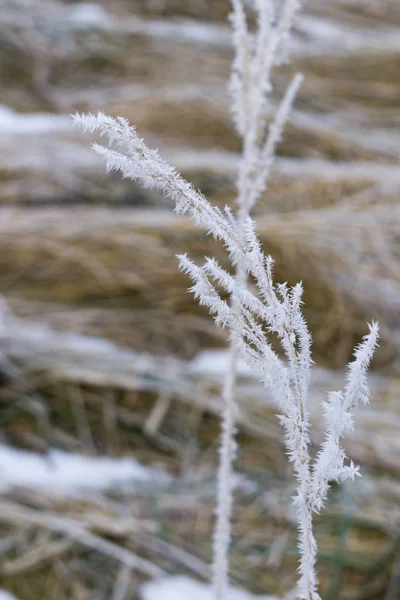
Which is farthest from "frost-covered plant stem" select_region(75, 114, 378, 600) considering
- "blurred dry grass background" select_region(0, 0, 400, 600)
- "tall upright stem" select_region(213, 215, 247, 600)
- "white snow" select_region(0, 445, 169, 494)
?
"white snow" select_region(0, 445, 169, 494)

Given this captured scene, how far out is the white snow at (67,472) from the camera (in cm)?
85

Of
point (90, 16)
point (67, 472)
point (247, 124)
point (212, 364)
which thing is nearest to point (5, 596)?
point (67, 472)

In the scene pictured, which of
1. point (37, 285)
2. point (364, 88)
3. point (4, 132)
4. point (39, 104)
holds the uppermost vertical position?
point (364, 88)

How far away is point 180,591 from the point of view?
30.5 inches

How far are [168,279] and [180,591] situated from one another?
497 mm

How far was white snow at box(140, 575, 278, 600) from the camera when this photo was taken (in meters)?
0.77

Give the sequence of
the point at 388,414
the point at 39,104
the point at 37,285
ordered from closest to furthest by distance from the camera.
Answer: the point at 388,414 → the point at 37,285 → the point at 39,104

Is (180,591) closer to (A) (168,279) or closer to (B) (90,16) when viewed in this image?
(A) (168,279)

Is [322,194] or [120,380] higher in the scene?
[322,194]

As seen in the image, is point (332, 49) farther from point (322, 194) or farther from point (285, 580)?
point (285, 580)

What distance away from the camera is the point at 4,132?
1.11 metres

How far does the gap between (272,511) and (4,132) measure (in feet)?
2.70

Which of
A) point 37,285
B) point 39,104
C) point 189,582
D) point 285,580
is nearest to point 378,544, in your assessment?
point 285,580

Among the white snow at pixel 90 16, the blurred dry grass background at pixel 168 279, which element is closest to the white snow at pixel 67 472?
the blurred dry grass background at pixel 168 279
